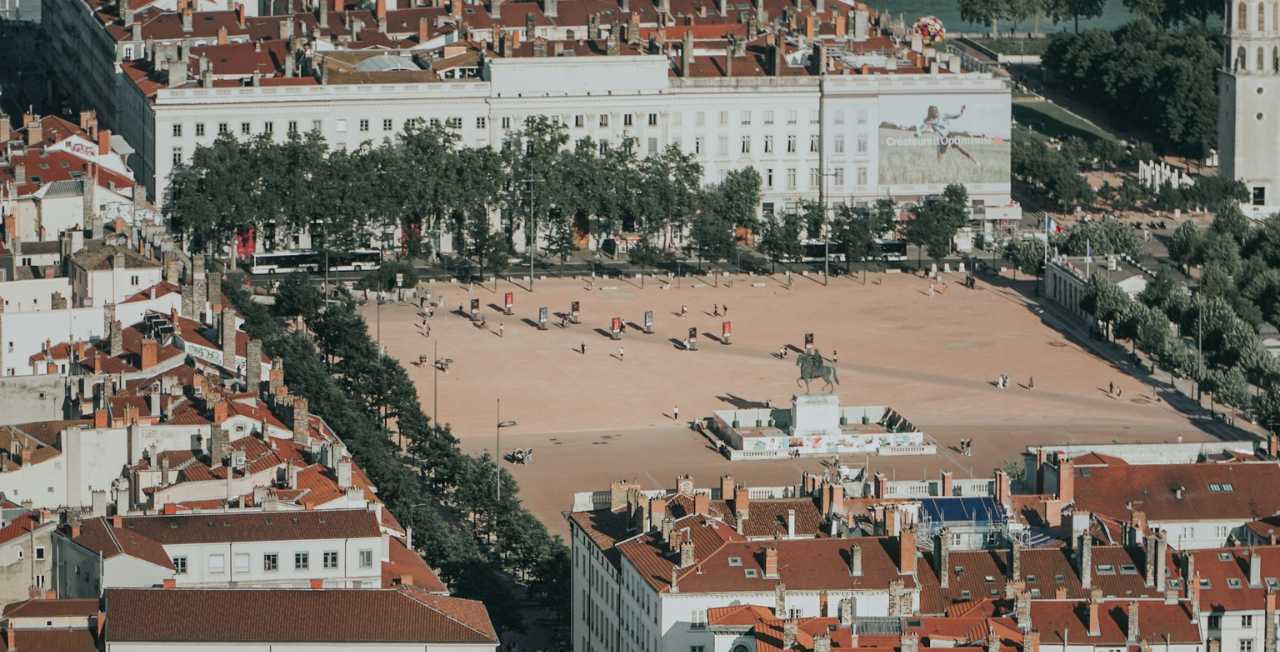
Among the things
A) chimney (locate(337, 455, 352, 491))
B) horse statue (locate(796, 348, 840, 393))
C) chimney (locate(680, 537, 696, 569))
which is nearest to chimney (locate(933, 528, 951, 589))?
chimney (locate(680, 537, 696, 569))

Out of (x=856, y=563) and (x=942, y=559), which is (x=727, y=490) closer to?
(x=856, y=563)

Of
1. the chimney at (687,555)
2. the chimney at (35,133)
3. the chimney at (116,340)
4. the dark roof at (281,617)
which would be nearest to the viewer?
the dark roof at (281,617)

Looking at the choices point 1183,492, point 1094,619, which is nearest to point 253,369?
point 1183,492

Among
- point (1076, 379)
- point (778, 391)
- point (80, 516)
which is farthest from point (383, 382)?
point (80, 516)

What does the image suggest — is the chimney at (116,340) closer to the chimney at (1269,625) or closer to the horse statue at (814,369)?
the horse statue at (814,369)

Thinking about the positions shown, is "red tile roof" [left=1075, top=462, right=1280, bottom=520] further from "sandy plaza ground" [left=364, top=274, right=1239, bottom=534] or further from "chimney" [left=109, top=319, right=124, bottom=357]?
"chimney" [left=109, top=319, right=124, bottom=357]

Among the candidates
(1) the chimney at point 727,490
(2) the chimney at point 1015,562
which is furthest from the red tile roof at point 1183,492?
(2) the chimney at point 1015,562
